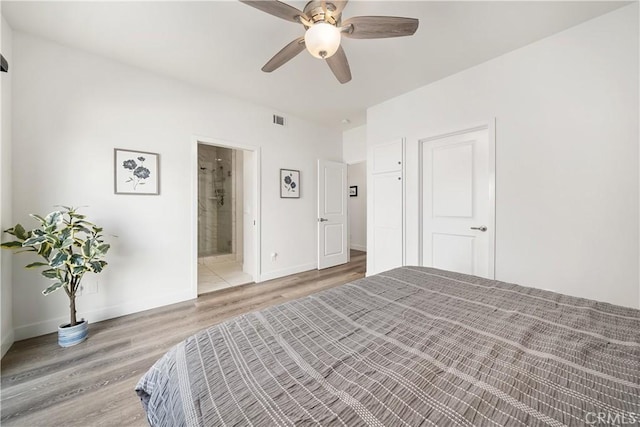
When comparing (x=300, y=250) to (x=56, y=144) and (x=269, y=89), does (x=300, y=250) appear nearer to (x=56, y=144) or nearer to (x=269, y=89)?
(x=269, y=89)

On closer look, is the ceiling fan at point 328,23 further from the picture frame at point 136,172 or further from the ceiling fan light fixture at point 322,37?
the picture frame at point 136,172

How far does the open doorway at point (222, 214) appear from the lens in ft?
13.3

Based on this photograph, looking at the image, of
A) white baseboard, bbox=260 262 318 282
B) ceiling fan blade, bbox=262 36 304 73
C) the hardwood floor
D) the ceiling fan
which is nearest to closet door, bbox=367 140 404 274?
white baseboard, bbox=260 262 318 282

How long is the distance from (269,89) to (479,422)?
10.9ft

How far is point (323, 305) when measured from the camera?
1209 mm

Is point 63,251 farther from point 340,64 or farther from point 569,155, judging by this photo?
point 569,155

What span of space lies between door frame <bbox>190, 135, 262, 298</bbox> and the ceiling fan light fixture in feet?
6.84

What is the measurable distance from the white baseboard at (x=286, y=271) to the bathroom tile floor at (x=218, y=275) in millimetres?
225

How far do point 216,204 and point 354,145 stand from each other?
3347 millimetres

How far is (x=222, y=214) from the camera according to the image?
5.35 meters

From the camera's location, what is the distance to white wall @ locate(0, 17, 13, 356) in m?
1.83

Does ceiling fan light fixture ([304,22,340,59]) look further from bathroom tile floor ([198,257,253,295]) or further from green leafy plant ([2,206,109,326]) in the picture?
bathroom tile floor ([198,257,253,295])

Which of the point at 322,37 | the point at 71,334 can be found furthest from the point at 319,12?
the point at 71,334

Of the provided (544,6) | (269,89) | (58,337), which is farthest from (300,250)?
(544,6)
